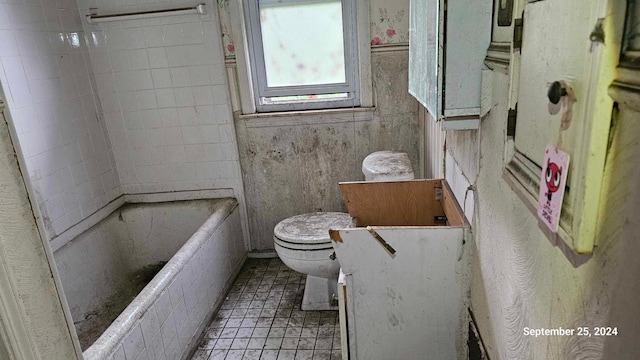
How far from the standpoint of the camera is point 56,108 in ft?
7.20

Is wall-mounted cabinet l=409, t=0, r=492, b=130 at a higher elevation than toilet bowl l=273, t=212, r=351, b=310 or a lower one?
higher

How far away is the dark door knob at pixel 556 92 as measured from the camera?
18.3 inches

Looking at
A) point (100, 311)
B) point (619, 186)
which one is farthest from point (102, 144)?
point (619, 186)

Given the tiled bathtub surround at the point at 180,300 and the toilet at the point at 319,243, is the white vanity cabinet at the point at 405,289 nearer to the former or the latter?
the toilet at the point at 319,243

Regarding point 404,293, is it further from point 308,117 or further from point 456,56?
point 308,117

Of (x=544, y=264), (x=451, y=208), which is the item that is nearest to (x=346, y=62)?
(x=451, y=208)

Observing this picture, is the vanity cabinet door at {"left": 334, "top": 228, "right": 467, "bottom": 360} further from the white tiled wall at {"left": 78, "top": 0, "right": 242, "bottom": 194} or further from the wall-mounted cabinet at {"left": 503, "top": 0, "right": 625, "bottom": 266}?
the white tiled wall at {"left": 78, "top": 0, "right": 242, "bottom": 194}

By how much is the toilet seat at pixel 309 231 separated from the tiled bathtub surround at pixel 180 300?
1.36ft

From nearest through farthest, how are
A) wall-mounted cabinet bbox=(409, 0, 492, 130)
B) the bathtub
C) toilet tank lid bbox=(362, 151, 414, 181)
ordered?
wall-mounted cabinet bbox=(409, 0, 492, 130)
the bathtub
toilet tank lid bbox=(362, 151, 414, 181)

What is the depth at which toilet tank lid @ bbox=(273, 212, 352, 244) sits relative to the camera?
200cm

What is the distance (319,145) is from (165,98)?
1018 mm

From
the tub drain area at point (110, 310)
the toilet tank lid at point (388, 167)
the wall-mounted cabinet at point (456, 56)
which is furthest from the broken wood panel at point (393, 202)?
the tub drain area at point (110, 310)

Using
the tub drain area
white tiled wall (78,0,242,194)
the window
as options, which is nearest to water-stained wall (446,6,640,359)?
the window

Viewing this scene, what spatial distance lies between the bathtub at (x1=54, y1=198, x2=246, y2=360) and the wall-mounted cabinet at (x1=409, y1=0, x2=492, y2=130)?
4.36 ft
